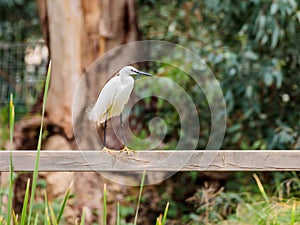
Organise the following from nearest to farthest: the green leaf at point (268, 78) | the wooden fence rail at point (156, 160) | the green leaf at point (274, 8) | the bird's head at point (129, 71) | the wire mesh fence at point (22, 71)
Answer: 1. the bird's head at point (129, 71)
2. the wooden fence rail at point (156, 160)
3. the green leaf at point (274, 8)
4. the green leaf at point (268, 78)
5. the wire mesh fence at point (22, 71)

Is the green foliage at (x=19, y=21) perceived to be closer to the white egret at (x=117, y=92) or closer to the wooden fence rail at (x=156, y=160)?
the wooden fence rail at (x=156, y=160)

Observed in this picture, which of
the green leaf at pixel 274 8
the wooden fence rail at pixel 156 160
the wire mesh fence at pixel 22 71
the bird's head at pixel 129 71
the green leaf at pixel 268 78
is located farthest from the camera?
the wire mesh fence at pixel 22 71

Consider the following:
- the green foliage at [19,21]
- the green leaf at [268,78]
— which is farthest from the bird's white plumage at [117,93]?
the green foliage at [19,21]

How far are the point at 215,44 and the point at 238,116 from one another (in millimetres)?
670

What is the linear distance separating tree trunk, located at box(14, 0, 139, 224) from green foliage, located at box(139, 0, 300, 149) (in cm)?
76

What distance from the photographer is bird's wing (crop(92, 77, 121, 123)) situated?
2363 mm

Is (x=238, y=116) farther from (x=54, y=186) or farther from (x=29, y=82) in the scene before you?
(x=29, y=82)

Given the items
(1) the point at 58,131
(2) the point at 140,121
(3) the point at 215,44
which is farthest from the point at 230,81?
(1) the point at 58,131

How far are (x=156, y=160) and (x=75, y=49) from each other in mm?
2647

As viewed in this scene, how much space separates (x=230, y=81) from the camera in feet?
18.1

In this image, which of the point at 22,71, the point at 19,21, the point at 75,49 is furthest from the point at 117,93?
the point at 19,21

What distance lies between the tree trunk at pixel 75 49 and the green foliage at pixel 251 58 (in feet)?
2.50

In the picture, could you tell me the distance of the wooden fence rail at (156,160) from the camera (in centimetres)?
254

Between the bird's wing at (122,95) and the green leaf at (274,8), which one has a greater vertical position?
the green leaf at (274,8)
